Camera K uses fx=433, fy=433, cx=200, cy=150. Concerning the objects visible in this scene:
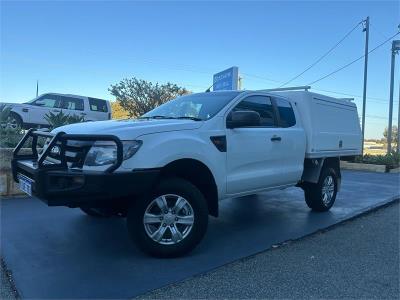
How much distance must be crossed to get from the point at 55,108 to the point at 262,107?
524 inches

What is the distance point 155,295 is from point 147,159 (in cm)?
128

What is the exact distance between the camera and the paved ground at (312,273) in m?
3.65

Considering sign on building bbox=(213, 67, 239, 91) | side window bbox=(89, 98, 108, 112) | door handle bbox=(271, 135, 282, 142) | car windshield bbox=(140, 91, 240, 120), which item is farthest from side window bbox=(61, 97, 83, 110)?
door handle bbox=(271, 135, 282, 142)

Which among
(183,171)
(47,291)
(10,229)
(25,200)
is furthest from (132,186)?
(25,200)

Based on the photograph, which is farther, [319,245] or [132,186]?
[319,245]

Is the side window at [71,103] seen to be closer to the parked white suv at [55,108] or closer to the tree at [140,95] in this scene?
the parked white suv at [55,108]

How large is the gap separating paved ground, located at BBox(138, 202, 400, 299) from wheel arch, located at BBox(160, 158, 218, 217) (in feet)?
2.63

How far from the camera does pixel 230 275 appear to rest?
4035 millimetres

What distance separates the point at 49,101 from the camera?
17.5m

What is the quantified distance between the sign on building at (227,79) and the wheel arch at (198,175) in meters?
9.55

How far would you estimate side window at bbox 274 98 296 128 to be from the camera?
248 inches

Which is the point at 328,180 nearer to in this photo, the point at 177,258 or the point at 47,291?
the point at 177,258

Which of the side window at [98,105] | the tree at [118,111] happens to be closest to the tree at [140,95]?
the tree at [118,111]

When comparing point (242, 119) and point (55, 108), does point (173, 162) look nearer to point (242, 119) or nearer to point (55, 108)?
point (242, 119)
